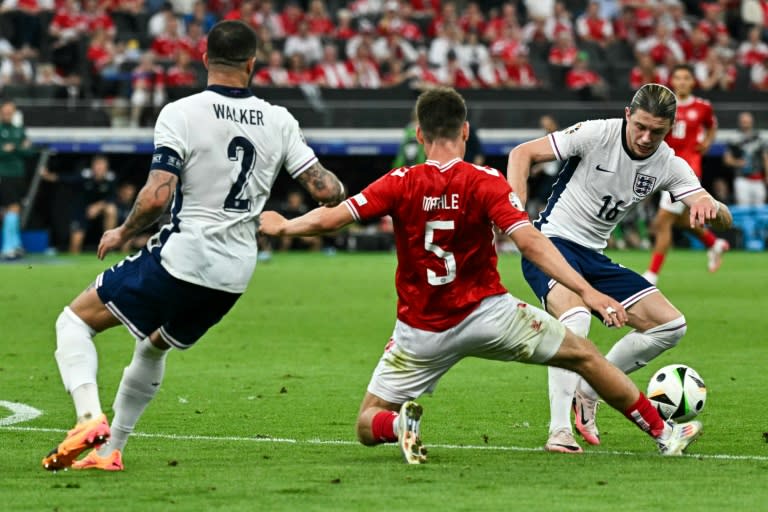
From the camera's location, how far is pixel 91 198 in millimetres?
27984

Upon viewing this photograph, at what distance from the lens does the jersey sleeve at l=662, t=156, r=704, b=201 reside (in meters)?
8.74

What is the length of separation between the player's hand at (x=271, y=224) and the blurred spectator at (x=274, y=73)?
2078cm

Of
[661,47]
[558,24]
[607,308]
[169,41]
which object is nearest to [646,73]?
[661,47]

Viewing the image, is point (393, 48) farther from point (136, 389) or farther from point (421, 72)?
point (136, 389)

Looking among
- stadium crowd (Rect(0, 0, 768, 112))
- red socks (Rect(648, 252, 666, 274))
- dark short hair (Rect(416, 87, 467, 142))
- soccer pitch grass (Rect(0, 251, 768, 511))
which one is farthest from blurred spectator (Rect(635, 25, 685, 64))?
dark short hair (Rect(416, 87, 467, 142))

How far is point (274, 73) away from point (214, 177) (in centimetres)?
2125

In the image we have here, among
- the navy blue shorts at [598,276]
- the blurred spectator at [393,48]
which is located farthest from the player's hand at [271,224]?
the blurred spectator at [393,48]

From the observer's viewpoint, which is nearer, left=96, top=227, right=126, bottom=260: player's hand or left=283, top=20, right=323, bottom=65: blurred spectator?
left=96, top=227, right=126, bottom=260: player's hand

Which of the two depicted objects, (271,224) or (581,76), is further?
(581,76)

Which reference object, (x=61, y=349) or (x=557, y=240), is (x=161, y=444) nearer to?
(x=61, y=349)

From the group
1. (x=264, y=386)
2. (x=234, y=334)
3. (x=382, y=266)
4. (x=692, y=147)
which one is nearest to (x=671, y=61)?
(x=382, y=266)

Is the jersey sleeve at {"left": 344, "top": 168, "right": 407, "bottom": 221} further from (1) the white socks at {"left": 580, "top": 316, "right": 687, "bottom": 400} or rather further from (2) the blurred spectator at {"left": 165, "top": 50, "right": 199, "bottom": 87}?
(2) the blurred spectator at {"left": 165, "top": 50, "right": 199, "bottom": 87}

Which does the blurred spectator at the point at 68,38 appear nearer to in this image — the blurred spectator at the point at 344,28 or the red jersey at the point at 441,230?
the blurred spectator at the point at 344,28

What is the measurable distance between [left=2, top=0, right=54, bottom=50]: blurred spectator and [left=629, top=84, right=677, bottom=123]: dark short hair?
21282 millimetres
